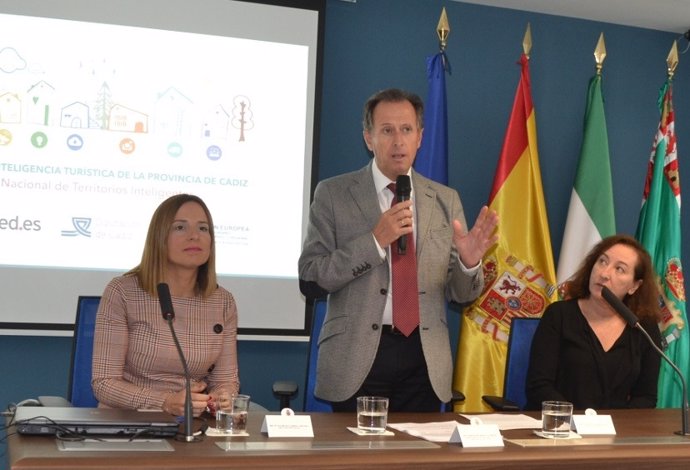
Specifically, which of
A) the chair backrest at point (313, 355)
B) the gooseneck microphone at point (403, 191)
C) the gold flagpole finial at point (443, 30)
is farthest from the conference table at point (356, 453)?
the gold flagpole finial at point (443, 30)

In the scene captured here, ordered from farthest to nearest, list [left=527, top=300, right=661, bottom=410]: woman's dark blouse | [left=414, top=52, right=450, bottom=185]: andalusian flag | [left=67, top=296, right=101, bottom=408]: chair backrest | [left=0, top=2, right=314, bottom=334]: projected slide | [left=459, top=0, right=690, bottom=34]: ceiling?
[left=459, top=0, right=690, bottom=34]: ceiling → [left=414, top=52, right=450, bottom=185]: andalusian flag → [left=0, top=2, right=314, bottom=334]: projected slide → [left=527, top=300, right=661, bottom=410]: woman's dark blouse → [left=67, top=296, right=101, bottom=408]: chair backrest

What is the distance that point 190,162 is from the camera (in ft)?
13.2

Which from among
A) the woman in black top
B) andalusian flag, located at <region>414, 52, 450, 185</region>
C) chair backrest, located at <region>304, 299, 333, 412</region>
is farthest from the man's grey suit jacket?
andalusian flag, located at <region>414, 52, 450, 185</region>

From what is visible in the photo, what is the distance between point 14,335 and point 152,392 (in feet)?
5.75

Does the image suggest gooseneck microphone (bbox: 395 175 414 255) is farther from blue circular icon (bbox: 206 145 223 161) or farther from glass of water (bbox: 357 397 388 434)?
blue circular icon (bbox: 206 145 223 161)

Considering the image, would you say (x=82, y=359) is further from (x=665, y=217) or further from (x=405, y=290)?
(x=665, y=217)

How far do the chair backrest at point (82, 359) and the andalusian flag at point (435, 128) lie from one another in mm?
1833

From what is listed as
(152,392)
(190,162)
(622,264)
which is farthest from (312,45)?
(152,392)

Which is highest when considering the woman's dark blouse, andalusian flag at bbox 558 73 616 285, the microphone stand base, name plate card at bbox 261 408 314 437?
andalusian flag at bbox 558 73 616 285

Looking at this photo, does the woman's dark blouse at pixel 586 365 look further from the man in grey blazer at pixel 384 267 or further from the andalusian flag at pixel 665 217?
the andalusian flag at pixel 665 217

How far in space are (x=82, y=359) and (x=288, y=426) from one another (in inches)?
44.6

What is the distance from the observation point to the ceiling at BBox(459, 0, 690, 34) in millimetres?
4512

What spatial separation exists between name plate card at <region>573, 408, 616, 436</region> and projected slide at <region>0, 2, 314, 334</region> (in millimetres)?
2122

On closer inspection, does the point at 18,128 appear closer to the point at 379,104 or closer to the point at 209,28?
the point at 209,28
